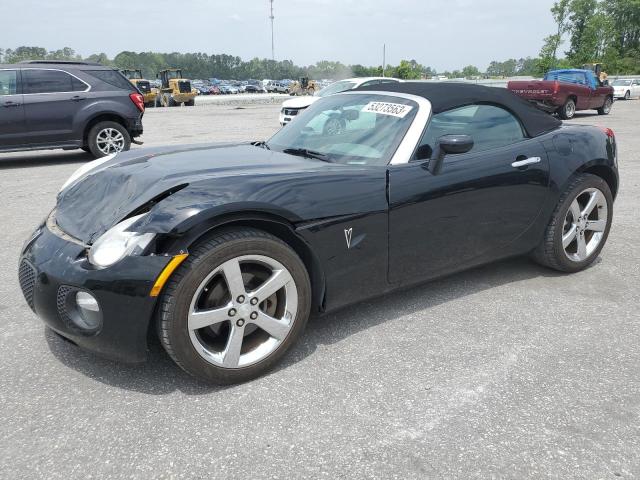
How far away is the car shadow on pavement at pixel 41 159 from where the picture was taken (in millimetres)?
9211

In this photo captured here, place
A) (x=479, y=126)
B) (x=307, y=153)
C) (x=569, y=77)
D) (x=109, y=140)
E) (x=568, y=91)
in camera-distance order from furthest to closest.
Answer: (x=569, y=77) → (x=568, y=91) → (x=109, y=140) → (x=479, y=126) → (x=307, y=153)

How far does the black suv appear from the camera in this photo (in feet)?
28.3

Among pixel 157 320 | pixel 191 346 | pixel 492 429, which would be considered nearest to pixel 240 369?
pixel 191 346

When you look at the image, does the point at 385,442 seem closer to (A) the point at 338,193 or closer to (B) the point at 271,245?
(B) the point at 271,245

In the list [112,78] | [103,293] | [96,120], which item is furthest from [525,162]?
[112,78]

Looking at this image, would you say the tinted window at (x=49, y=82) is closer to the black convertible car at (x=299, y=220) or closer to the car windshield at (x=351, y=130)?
the black convertible car at (x=299, y=220)

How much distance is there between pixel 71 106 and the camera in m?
8.97

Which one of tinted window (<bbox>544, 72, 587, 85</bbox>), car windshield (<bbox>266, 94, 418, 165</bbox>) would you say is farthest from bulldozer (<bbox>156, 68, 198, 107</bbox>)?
car windshield (<bbox>266, 94, 418, 165</bbox>)

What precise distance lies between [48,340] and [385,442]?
195 cm

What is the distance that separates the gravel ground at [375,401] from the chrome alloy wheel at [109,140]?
6.41 metres

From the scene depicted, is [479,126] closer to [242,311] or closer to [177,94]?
[242,311]

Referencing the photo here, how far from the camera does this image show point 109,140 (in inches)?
370

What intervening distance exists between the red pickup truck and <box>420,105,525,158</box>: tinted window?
1289 centimetres

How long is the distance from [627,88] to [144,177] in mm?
35707
